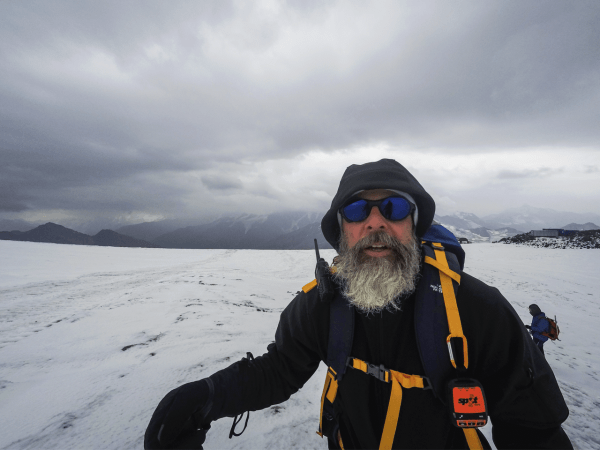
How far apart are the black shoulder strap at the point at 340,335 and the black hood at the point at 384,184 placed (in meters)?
0.89

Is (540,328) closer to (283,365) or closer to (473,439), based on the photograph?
(473,439)

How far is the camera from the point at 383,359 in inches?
68.4

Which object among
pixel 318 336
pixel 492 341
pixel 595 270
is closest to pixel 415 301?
pixel 492 341

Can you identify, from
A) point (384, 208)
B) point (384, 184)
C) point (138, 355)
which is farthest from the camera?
point (138, 355)

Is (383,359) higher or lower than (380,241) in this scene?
lower

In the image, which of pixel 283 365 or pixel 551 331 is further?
pixel 551 331

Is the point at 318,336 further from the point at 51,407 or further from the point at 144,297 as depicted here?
the point at 144,297

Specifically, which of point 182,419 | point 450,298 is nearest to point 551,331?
point 450,298

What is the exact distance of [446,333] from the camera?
160cm

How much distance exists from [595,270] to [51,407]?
2219 cm

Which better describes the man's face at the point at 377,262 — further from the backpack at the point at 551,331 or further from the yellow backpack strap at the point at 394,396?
the backpack at the point at 551,331

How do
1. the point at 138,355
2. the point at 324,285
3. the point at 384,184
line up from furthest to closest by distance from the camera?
the point at 138,355 → the point at 384,184 → the point at 324,285

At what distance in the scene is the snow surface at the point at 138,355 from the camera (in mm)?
2346

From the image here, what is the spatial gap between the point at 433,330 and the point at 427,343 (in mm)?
98
